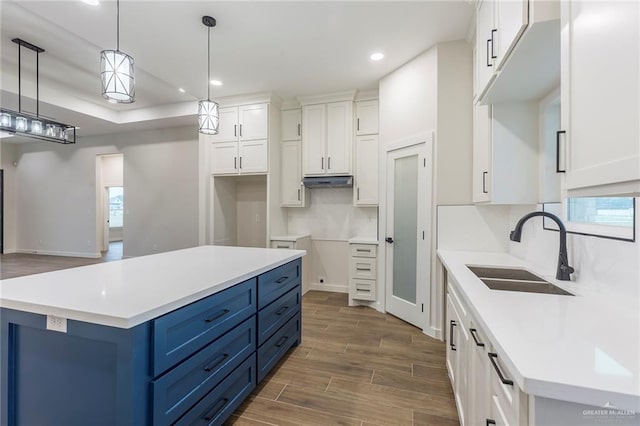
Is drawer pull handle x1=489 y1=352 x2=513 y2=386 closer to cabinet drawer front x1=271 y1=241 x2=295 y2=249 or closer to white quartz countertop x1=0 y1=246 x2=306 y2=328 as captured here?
white quartz countertop x1=0 y1=246 x2=306 y2=328

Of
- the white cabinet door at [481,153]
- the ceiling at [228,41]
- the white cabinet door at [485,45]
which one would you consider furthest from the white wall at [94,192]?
the white cabinet door at [485,45]

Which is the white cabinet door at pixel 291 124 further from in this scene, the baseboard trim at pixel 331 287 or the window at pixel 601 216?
the window at pixel 601 216

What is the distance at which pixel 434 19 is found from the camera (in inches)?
102

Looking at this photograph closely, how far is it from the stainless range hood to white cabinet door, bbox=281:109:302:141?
785mm

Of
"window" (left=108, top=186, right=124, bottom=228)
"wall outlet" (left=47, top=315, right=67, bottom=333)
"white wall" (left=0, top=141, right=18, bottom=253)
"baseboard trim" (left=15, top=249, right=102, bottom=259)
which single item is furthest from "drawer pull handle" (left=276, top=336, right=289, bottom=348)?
"window" (left=108, top=186, right=124, bottom=228)

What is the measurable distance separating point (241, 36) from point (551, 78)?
2.77m

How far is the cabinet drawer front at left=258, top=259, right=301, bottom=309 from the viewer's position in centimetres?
198

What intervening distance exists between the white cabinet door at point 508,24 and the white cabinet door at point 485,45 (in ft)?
0.24

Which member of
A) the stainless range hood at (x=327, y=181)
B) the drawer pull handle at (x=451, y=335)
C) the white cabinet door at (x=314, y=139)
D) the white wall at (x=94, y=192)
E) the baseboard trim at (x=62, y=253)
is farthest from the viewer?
the baseboard trim at (x=62, y=253)

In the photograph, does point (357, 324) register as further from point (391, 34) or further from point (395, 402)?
point (391, 34)

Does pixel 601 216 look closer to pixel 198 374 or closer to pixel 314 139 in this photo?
pixel 198 374

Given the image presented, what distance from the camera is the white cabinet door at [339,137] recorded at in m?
4.12

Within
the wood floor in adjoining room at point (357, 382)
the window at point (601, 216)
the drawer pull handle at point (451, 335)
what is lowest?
the wood floor in adjoining room at point (357, 382)

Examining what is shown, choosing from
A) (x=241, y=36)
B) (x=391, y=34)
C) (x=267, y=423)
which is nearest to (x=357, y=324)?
(x=267, y=423)
